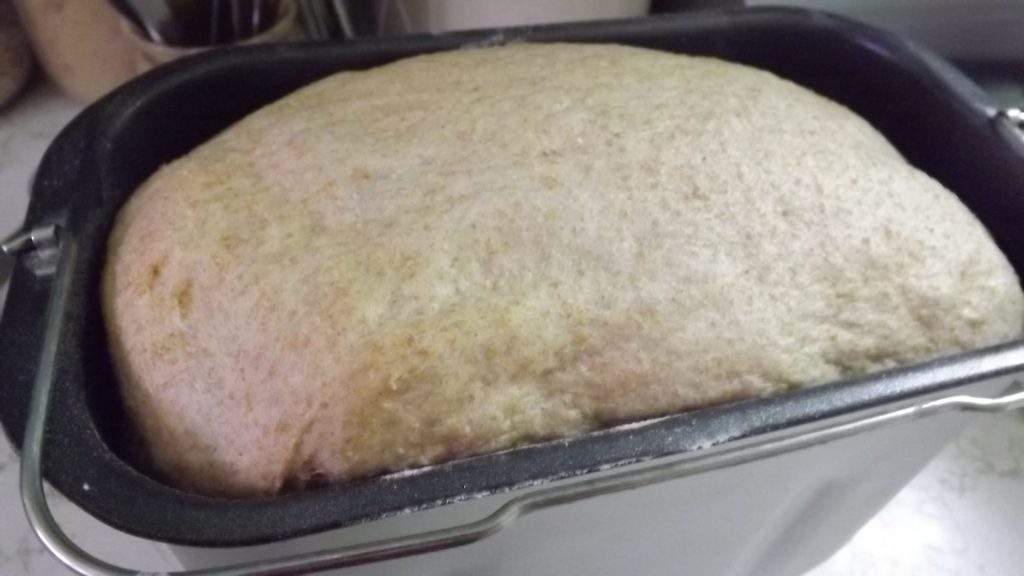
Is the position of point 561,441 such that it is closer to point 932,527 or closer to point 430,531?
point 430,531

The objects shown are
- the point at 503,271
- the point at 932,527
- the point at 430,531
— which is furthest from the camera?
the point at 932,527

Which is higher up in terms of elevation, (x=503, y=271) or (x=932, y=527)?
(x=503, y=271)

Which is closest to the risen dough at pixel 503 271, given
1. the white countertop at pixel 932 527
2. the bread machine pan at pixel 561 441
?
the bread machine pan at pixel 561 441

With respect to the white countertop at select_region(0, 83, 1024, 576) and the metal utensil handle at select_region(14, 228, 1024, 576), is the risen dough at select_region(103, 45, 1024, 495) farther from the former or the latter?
the white countertop at select_region(0, 83, 1024, 576)

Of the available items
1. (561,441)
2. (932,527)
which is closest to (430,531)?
(561,441)

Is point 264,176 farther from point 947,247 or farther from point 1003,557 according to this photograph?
point 1003,557

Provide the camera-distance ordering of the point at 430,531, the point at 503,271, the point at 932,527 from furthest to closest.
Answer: the point at 932,527 → the point at 503,271 → the point at 430,531

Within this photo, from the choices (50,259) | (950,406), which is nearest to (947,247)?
(950,406)

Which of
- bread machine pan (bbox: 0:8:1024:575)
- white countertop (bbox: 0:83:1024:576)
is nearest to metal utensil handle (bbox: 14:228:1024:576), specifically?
bread machine pan (bbox: 0:8:1024:575)
